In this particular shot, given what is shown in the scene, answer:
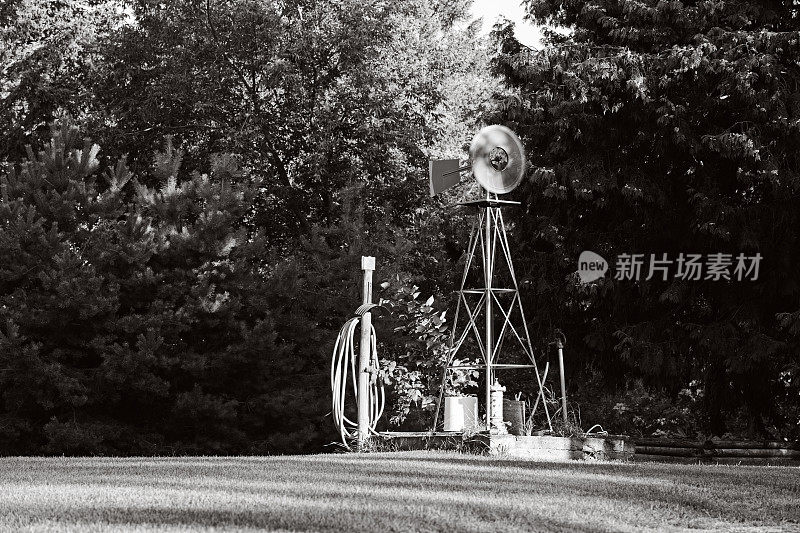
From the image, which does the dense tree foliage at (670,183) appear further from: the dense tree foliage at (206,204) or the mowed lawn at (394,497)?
the mowed lawn at (394,497)

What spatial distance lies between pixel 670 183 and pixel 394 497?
9709 mm

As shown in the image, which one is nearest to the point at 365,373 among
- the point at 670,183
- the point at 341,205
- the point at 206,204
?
the point at 670,183

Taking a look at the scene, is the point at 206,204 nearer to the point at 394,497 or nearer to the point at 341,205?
the point at 341,205

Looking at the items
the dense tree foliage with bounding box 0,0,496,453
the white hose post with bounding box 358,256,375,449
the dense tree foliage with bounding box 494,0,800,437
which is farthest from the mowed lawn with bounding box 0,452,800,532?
the dense tree foliage with bounding box 0,0,496,453

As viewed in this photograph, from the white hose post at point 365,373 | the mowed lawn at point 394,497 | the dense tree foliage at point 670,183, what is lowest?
the mowed lawn at point 394,497

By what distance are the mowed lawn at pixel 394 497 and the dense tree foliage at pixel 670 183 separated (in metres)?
5.54

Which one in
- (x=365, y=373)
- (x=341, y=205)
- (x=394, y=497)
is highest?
(x=341, y=205)

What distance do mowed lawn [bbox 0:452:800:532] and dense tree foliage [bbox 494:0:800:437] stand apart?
5.54 meters

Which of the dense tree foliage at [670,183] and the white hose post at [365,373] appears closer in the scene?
the white hose post at [365,373]

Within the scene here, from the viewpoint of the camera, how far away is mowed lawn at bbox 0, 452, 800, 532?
17.3ft

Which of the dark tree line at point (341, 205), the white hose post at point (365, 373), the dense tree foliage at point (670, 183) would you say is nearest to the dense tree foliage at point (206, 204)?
the dark tree line at point (341, 205)

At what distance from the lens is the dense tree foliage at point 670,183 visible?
13.5m

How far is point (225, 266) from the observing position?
16516mm

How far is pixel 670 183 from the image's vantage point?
1481 cm
